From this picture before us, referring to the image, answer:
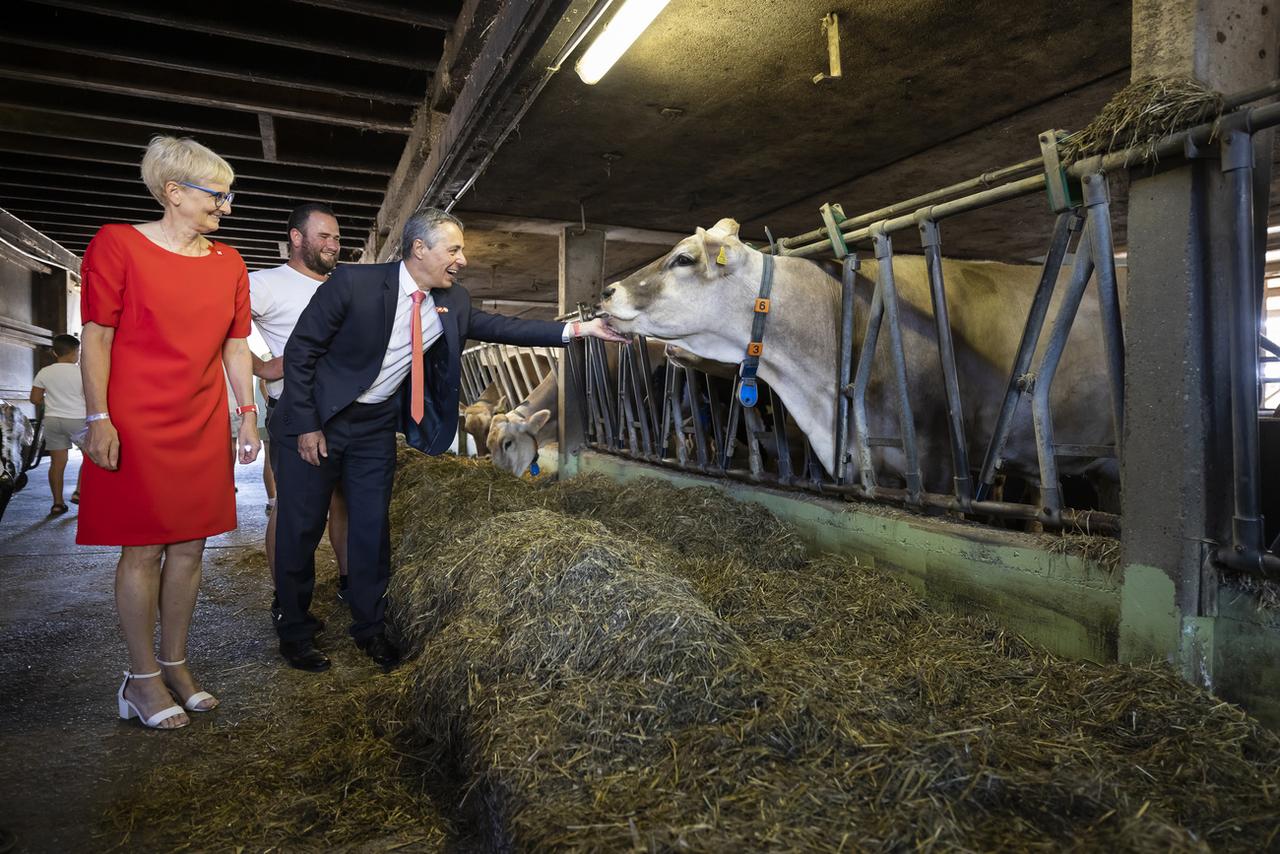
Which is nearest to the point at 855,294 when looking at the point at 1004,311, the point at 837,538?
the point at 1004,311

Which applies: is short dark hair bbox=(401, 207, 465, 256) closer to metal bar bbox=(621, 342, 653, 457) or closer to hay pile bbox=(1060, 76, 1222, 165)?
hay pile bbox=(1060, 76, 1222, 165)

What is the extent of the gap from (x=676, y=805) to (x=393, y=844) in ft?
2.60

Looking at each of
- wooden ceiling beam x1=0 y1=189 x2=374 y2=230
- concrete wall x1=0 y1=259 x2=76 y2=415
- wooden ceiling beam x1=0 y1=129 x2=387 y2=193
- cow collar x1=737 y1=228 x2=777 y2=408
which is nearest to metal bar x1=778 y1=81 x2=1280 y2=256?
cow collar x1=737 y1=228 x2=777 y2=408

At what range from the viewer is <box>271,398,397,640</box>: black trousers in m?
3.17

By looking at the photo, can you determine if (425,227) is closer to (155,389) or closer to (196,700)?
(155,389)

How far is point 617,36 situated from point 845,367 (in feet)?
6.33

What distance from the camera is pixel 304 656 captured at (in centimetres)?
312

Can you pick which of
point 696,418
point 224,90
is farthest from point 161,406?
point 224,90

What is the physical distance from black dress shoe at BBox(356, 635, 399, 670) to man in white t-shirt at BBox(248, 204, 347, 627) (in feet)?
2.50

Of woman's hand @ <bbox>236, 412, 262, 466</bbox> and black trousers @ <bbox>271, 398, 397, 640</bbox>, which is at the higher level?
woman's hand @ <bbox>236, 412, 262, 466</bbox>

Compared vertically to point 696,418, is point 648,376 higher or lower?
higher

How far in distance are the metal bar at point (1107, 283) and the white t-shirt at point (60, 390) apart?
788cm

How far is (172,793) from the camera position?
2.09 m

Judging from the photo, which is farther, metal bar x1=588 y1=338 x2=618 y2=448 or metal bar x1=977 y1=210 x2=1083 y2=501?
metal bar x1=588 y1=338 x2=618 y2=448
